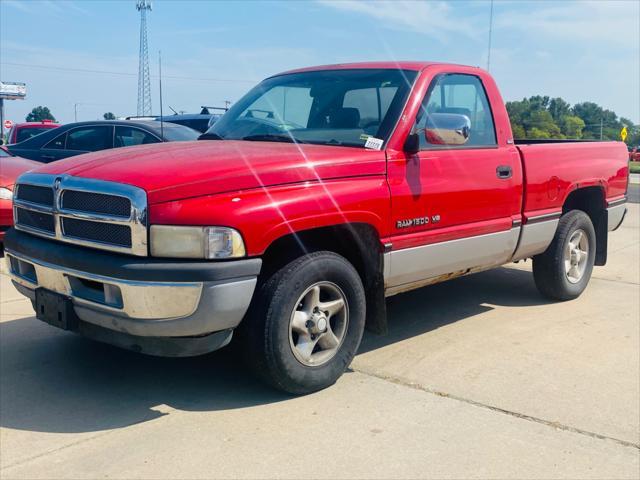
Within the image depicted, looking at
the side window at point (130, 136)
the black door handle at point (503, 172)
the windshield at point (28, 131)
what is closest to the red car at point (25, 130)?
the windshield at point (28, 131)

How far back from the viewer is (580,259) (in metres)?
6.38

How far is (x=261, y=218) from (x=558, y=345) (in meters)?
2.60

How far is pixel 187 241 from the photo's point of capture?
3281mm

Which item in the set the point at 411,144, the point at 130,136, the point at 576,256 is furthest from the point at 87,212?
the point at 130,136

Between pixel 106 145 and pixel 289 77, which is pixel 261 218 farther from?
pixel 106 145

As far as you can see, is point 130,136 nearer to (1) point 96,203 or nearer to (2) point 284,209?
(1) point 96,203

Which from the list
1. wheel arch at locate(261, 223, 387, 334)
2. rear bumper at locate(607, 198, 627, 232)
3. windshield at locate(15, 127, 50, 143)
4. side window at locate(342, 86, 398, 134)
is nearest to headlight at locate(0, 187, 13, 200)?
side window at locate(342, 86, 398, 134)

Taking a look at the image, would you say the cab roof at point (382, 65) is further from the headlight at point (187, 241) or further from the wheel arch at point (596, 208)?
the wheel arch at point (596, 208)

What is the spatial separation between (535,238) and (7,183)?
19.3ft

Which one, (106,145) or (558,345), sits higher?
(106,145)

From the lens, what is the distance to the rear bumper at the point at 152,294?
3.24m

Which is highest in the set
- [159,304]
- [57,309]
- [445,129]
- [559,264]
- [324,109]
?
[324,109]

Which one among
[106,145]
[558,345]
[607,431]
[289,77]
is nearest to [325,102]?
[289,77]

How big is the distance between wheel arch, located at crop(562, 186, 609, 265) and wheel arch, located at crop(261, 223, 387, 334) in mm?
2899
